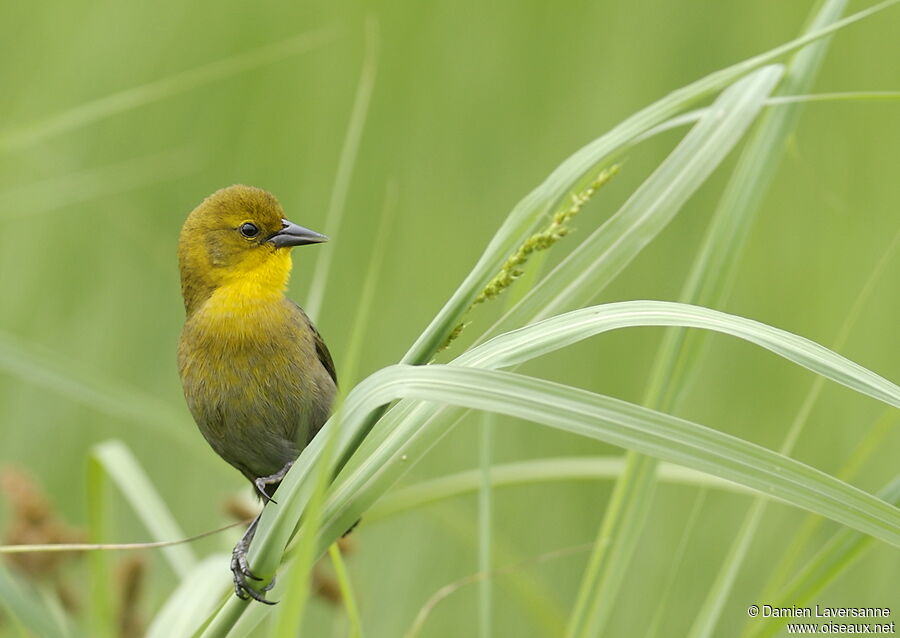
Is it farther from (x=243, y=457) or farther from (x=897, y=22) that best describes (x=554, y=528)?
(x=897, y=22)

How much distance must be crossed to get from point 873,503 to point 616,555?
1.69 ft

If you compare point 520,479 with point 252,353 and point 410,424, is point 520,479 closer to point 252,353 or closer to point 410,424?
point 252,353

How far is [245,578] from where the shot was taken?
1.82m

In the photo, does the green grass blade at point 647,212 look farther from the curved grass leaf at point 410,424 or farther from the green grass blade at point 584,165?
the curved grass leaf at point 410,424

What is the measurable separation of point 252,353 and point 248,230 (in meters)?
0.35

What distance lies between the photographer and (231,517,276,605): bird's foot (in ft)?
5.48

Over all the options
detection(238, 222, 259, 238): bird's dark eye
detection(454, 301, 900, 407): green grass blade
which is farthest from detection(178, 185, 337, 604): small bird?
detection(454, 301, 900, 407): green grass blade

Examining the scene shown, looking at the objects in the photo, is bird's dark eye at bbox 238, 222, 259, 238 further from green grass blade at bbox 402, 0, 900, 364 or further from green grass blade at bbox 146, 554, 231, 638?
green grass blade at bbox 402, 0, 900, 364

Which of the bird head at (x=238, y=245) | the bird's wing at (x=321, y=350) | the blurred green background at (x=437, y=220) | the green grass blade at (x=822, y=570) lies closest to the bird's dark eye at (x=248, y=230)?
the bird head at (x=238, y=245)

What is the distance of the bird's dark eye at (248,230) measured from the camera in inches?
102

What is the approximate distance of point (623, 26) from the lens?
179 inches

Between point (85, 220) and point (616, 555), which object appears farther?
point (85, 220)

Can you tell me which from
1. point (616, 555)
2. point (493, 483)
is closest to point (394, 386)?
→ point (616, 555)

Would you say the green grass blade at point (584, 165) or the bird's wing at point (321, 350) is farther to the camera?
the bird's wing at point (321, 350)
